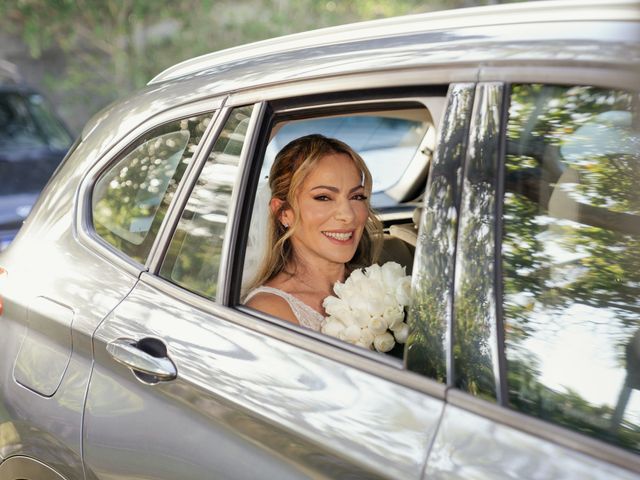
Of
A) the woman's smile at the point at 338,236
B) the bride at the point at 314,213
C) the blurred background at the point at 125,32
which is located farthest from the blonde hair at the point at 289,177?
the blurred background at the point at 125,32

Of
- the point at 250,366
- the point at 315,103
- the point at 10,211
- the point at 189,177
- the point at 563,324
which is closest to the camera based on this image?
the point at 563,324

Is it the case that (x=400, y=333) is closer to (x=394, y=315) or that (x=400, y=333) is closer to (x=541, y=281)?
(x=394, y=315)

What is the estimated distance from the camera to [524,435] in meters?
1.41

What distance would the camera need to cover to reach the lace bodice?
7.95 ft

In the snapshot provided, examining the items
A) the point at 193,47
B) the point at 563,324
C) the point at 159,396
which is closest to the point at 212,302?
the point at 159,396

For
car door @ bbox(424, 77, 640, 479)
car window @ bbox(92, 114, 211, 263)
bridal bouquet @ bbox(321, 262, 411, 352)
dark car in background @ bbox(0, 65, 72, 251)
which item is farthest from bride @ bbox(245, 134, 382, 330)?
dark car in background @ bbox(0, 65, 72, 251)

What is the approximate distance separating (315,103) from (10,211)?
4.57 meters

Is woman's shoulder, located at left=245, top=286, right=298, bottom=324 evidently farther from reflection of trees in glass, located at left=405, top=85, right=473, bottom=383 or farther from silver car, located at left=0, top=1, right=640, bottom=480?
reflection of trees in glass, located at left=405, top=85, right=473, bottom=383

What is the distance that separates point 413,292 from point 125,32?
11251 millimetres

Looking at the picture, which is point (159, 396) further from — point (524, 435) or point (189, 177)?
point (524, 435)

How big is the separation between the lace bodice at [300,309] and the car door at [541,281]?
916 mm

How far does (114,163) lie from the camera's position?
2.54m

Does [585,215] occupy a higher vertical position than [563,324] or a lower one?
higher

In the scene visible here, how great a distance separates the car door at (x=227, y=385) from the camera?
1.60m
